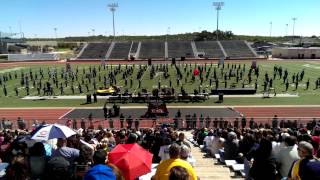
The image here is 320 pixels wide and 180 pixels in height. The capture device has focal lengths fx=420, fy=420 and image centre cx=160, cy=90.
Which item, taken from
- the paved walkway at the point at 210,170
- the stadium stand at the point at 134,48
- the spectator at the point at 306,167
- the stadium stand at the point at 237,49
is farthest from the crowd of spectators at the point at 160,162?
the stadium stand at the point at 134,48

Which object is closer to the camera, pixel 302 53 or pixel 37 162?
pixel 37 162

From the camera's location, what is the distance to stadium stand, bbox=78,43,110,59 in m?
98.8

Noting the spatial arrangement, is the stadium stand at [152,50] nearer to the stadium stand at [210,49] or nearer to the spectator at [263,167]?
the stadium stand at [210,49]

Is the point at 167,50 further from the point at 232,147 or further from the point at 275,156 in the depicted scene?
the point at 275,156

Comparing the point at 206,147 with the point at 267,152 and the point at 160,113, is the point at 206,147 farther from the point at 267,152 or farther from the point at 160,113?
the point at 160,113

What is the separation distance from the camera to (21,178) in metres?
5.39

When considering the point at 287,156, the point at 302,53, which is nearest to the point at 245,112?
the point at 287,156

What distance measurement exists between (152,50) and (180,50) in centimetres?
707

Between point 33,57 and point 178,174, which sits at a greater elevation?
point 178,174

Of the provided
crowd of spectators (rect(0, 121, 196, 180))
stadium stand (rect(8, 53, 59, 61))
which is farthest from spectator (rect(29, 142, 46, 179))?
stadium stand (rect(8, 53, 59, 61))

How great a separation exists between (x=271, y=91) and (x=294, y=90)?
2.82 meters

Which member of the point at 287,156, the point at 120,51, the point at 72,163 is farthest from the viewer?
the point at 120,51

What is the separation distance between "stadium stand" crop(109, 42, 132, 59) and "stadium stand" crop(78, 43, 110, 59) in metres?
2.15

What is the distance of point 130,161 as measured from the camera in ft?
25.7
